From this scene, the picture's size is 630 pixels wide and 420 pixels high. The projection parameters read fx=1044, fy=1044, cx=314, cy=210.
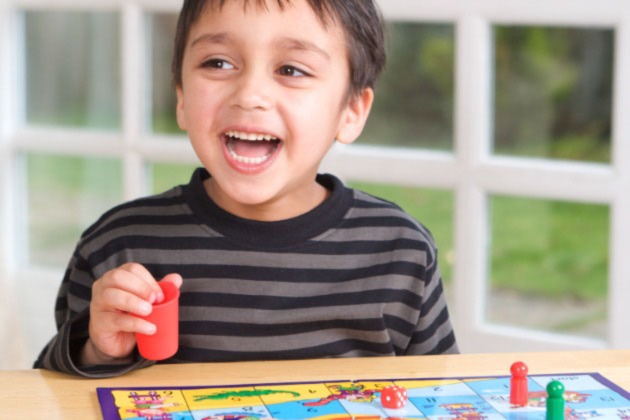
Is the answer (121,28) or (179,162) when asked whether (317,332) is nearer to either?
(179,162)

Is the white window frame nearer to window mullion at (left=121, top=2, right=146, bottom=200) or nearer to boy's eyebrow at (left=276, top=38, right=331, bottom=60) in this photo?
window mullion at (left=121, top=2, right=146, bottom=200)

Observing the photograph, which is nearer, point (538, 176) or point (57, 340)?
point (57, 340)

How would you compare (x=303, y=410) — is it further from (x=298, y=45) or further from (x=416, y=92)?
(x=416, y=92)

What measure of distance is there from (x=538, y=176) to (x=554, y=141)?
13 centimetres

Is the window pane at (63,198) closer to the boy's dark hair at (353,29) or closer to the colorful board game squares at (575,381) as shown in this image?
the boy's dark hair at (353,29)

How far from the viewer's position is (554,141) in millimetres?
1930

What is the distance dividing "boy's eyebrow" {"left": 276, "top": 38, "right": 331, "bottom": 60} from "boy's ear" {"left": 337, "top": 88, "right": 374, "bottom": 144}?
0.40ft

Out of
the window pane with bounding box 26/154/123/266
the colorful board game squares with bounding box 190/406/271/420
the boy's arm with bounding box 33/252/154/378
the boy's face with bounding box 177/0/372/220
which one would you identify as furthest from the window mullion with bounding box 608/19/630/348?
the window pane with bounding box 26/154/123/266

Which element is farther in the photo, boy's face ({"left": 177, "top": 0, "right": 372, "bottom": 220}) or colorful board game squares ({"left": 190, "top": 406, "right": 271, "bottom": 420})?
boy's face ({"left": 177, "top": 0, "right": 372, "bottom": 220})

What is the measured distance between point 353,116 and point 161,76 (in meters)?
1.16

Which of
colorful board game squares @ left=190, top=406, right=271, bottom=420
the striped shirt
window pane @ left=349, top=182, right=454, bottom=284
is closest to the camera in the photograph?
colorful board game squares @ left=190, top=406, right=271, bottom=420

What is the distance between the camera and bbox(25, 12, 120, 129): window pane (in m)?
2.48

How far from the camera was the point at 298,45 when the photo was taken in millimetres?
1152

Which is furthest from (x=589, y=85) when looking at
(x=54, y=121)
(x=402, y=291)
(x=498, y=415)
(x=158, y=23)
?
(x=54, y=121)
